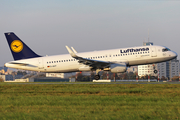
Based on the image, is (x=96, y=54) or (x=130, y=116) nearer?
(x=130, y=116)

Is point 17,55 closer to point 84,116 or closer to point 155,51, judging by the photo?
point 155,51

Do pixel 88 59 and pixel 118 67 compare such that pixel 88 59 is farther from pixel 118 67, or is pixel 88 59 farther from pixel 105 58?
pixel 118 67

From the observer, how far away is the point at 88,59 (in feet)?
114

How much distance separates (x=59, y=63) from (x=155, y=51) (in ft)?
47.1

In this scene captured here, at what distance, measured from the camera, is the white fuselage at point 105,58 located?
117 feet

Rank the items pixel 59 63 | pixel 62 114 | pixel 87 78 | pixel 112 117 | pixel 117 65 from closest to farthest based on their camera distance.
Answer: pixel 112 117
pixel 62 114
pixel 117 65
pixel 59 63
pixel 87 78

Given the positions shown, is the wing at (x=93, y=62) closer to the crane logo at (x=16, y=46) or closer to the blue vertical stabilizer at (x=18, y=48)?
the blue vertical stabilizer at (x=18, y=48)

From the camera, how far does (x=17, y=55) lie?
3875 centimetres

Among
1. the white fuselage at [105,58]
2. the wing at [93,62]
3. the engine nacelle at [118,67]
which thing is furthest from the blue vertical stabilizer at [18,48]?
the engine nacelle at [118,67]

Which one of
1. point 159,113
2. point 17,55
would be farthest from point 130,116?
point 17,55

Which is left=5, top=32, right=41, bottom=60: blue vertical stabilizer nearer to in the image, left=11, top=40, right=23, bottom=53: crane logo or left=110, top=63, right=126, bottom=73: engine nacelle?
left=11, top=40, right=23, bottom=53: crane logo

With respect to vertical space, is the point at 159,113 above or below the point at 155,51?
below

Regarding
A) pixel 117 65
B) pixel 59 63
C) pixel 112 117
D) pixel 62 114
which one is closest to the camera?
pixel 112 117

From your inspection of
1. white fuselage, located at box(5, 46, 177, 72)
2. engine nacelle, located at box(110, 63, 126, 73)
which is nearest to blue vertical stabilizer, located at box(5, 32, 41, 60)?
white fuselage, located at box(5, 46, 177, 72)
